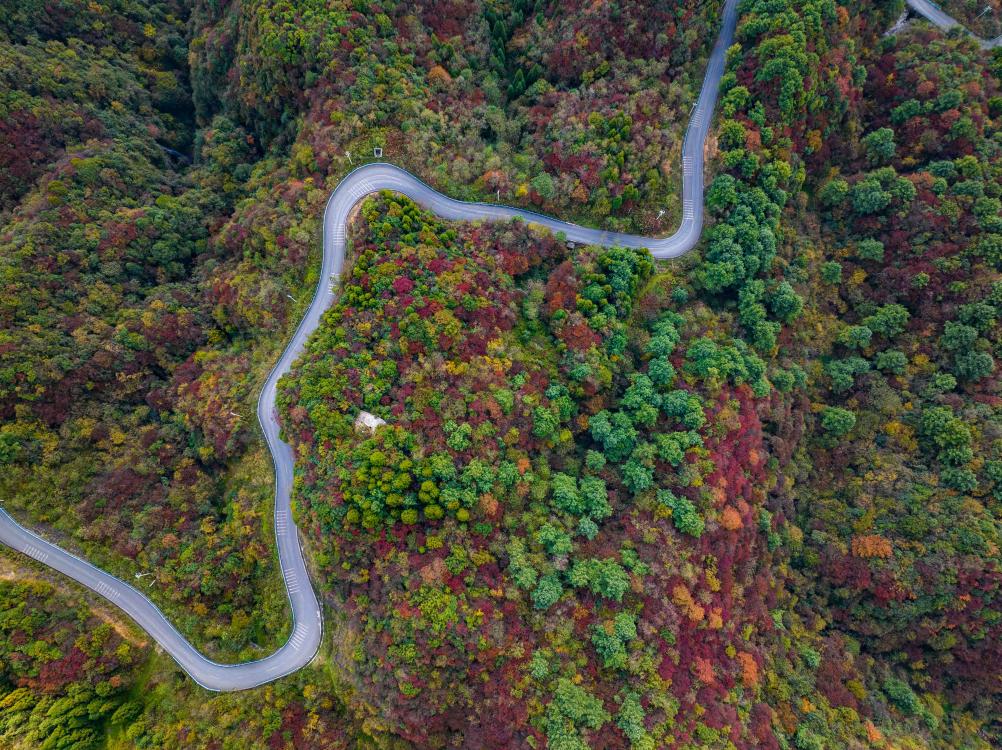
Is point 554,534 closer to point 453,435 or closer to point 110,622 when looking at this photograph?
point 453,435

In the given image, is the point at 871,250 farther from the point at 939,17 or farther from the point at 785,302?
the point at 939,17

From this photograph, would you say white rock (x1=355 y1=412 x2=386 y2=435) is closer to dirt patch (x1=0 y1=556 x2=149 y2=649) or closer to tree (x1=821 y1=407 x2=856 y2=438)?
dirt patch (x1=0 y1=556 x2=149 y2=649)

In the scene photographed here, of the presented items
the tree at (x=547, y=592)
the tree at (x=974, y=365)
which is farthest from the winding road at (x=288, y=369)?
the tree at (x=974, y=365)

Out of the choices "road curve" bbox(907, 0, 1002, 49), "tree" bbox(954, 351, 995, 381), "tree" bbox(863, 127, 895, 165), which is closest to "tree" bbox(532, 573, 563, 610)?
"tree" bbox(954, 351, 995, 381)

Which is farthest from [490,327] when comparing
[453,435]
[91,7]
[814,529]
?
[91,7]

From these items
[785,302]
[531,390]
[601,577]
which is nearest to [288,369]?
[531,390]

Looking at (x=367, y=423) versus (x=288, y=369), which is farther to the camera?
(x=288, y=369)
